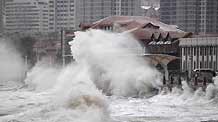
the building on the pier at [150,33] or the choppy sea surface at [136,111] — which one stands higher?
the building on the pier at [150,33]

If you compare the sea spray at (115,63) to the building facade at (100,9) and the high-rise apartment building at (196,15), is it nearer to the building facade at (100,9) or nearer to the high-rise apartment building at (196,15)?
the high-rise apartment building at (196,15)

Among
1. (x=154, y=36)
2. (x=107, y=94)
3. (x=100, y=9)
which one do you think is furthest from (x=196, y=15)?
(x=107, y=94)

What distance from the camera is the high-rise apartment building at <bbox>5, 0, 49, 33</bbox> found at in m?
156

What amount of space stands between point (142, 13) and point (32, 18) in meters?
29.3

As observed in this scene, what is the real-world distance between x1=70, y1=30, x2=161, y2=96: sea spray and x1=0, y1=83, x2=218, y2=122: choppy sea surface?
132 inches

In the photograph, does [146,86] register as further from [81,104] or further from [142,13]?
[142,13]

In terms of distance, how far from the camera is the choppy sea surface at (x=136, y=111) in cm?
2661

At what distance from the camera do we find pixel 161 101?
49.5 metres

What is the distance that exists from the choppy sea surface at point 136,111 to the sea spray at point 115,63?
3359 mm

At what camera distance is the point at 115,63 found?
63.6 metres

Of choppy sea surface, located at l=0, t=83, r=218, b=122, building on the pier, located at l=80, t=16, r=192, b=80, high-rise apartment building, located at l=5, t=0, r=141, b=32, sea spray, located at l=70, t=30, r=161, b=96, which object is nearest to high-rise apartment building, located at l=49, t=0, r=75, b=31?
high-rise apartment building, located at l=5, t=0, r=141, b=32

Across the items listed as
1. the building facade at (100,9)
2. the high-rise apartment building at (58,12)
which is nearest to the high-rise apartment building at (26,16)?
the high-rise apartment building at (58,12)

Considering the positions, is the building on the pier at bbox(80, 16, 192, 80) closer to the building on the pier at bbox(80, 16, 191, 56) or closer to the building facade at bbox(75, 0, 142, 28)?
the building on the pier at bbox(80, 16, 191, 56)

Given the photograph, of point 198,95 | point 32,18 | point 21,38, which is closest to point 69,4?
point 32,18
